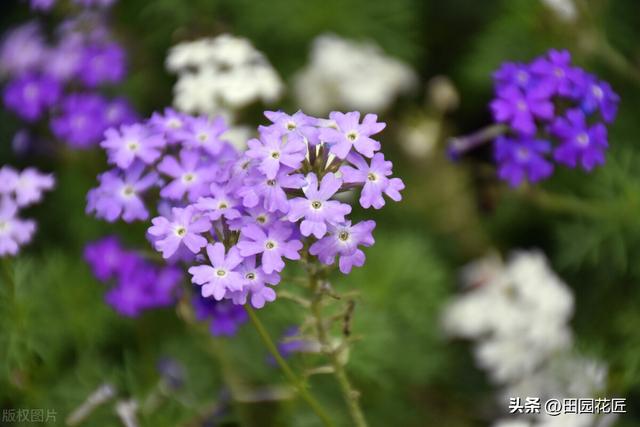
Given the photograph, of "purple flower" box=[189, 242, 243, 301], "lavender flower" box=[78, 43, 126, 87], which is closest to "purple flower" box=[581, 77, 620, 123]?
"purple flower" box=[189, 242, 243, 301]

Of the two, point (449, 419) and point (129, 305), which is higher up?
point (129, 305)

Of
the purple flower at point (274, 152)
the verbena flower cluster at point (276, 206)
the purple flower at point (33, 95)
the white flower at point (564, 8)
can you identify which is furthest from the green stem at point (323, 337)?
the white flower at point (564, 8)

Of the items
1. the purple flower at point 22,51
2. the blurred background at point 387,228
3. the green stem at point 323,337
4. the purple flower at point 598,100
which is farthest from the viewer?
the purple flower at point 22,51

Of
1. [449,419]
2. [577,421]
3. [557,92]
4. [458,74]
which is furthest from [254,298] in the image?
[458,74]

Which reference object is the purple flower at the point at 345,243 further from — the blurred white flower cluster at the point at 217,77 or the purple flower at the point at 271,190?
the blurred white flower cluster at the point at 217,77

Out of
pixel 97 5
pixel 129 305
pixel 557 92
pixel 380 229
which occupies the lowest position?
pixel 380 229

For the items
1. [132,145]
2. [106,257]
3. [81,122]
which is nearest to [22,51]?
[81,122]

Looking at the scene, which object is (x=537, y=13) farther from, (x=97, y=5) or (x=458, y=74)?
(x=97, y=5)

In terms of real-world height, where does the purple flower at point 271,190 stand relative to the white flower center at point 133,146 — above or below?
above
